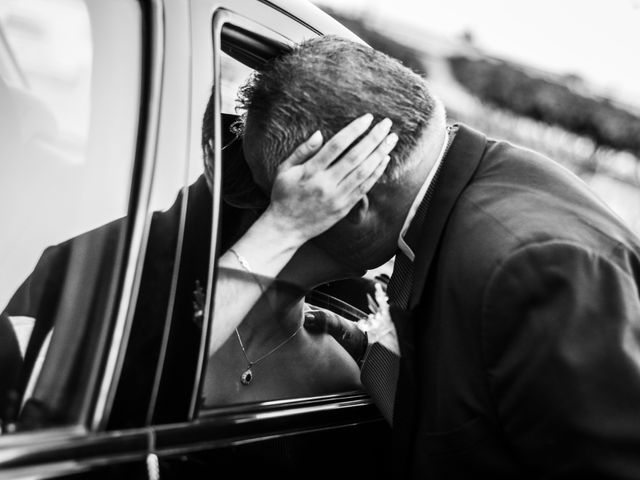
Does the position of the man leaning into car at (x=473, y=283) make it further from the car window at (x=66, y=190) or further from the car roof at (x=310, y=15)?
the car window at (x=66, y=190)

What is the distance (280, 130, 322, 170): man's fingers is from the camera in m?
1.59

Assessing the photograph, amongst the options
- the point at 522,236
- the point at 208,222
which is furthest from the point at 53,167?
the point at 522,236

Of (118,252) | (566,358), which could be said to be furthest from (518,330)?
(118,252)

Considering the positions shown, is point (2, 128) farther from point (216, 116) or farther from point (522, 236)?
point (522, 236)

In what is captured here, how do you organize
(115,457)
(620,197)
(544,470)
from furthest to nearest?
(620,197) < (544,470) < (115,457)

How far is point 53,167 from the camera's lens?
4.46ft

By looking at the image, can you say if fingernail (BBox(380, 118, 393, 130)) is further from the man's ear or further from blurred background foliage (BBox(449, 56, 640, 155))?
blurred background foliage (BBox(449, 56, 640, 155))

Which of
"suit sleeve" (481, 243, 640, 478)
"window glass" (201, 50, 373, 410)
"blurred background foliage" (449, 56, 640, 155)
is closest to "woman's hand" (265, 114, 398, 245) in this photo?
"window glass" (201, 50, 373, 410)

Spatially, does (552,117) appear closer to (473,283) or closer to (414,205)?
(414,205)

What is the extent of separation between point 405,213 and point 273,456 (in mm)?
675

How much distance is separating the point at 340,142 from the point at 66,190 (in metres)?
0.62

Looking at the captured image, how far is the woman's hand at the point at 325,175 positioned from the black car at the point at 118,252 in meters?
0.16

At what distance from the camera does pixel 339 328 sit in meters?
1.76

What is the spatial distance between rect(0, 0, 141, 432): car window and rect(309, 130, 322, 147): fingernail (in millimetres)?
456
